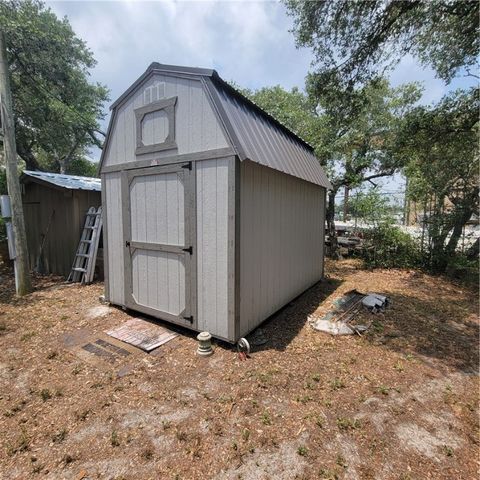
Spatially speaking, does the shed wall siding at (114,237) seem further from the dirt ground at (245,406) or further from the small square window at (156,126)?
the small square window at (156,126)

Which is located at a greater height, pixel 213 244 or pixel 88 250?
pixel 213 244

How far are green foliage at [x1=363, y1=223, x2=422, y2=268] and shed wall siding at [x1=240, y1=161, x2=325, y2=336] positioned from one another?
13.3 ft

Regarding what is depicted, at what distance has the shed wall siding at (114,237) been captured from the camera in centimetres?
442

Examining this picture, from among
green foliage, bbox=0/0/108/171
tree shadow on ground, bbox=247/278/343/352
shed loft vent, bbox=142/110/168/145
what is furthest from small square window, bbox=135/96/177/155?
green foliage, bbox=0/0/108/171

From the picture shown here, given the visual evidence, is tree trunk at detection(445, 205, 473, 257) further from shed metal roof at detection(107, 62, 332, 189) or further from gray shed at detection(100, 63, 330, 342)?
gray shed at detection(100, 63, 330, 342)

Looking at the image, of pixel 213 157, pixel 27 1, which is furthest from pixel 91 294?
pixel 27 1

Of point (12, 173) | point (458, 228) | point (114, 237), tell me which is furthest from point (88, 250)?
point (458, 228)

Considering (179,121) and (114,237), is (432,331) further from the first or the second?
(114,237)

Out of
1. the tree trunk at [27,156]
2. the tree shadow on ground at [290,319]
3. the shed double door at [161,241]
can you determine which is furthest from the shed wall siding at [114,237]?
the tree trunk at [27,156]

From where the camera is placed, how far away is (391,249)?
872 cm

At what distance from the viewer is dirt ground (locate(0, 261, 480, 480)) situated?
193 cm

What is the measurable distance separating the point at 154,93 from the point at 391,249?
8.31 metres

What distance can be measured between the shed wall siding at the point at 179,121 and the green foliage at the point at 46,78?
8.99 m

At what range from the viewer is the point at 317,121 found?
30.3 feet
